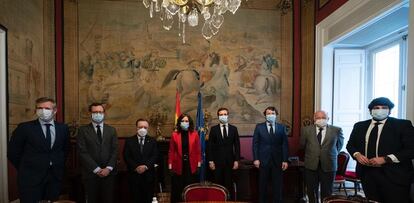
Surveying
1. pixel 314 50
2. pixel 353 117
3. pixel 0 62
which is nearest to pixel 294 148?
pixel 353 117

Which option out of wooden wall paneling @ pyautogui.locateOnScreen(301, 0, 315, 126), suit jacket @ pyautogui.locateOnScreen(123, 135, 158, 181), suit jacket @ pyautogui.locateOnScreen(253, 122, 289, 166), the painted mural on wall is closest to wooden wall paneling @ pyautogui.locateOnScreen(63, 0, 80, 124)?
the painted mural on wall

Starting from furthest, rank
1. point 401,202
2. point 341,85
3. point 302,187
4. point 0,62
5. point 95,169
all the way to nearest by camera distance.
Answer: point 341,85, point 302,187, point 0,62, point 95,169, point 401,202

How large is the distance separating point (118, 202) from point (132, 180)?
1251 millimetres

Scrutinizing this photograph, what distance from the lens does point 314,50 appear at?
6.61 metres

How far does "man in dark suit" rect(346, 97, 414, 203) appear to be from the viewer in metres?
3.23

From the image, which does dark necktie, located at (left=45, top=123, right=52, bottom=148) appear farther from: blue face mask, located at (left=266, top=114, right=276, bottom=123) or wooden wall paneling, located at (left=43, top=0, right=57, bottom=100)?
blue face mask, located at (left=266, top=114, right=276, bottom=123)

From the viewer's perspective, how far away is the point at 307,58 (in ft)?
22.3

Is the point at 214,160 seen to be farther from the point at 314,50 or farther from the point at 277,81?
the point at 314,50

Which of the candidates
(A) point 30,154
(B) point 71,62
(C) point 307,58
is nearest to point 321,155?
(C) point 307,58

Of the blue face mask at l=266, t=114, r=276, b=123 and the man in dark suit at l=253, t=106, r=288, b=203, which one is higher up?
the blue face mask at l=266, t=114, r=276, b=123

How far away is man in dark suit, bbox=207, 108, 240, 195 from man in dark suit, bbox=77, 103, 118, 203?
1544 millimetres

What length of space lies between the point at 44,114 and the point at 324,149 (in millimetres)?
3583

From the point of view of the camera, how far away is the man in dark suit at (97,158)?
161 inches

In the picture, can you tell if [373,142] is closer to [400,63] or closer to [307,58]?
[400,63]
